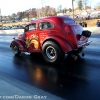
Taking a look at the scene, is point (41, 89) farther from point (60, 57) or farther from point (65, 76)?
point (60, 57)

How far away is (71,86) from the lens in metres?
4.90

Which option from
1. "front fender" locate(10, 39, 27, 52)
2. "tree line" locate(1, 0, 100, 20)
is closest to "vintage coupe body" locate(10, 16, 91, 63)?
"front fender" locate(10, 39, 27, 52)

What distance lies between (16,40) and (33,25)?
1.50m

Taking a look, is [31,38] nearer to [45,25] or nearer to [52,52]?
[45,25]

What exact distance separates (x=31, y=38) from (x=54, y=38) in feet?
5.04

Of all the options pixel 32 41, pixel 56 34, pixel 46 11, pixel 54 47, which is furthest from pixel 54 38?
pixel 46 11

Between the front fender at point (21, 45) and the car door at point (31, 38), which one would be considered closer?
the car door at point (31, 38)

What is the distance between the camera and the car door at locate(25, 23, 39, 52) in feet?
26.4

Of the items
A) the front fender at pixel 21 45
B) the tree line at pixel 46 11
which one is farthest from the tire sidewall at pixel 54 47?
the tree line at pixel 46 11

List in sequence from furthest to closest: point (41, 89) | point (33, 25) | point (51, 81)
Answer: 1. point (33, 25)
2. point (51, 81)
3. point (41, 89)

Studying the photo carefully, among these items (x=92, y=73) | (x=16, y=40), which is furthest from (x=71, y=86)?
(x=16, y=40)

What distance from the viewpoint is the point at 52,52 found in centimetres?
738

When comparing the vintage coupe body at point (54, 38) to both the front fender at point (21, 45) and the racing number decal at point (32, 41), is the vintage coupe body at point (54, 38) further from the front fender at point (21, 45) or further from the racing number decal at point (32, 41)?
the front fender at point (21, 45)

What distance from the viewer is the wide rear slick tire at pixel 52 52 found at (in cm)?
702
